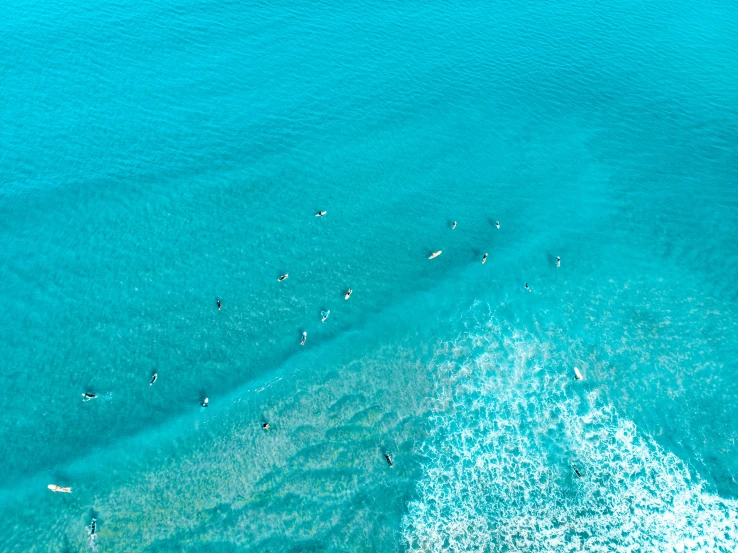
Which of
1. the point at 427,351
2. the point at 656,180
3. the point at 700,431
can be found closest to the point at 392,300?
the point at 427,351

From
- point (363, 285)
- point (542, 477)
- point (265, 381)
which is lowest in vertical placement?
point (542, 477)

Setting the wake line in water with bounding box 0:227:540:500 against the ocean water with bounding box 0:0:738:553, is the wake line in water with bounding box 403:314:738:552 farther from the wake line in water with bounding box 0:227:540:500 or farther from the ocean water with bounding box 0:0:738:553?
the wake line in water with bounding box 0:227:540:500

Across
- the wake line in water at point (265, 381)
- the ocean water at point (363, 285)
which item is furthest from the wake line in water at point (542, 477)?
the wake line in water at point (265, 381)

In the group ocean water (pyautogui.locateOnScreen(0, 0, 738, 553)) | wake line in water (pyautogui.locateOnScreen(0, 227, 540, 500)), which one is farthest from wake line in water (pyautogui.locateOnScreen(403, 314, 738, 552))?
wake line in water (pyautogui.locateOnScreen(0, 227, 540, 500))

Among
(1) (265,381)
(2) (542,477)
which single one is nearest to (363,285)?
(1) (265,381)

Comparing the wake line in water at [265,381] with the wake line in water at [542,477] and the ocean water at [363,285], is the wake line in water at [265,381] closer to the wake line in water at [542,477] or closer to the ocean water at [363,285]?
the ocean water at [363,285]

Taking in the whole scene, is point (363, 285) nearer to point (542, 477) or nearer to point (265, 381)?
point (265, 381)
